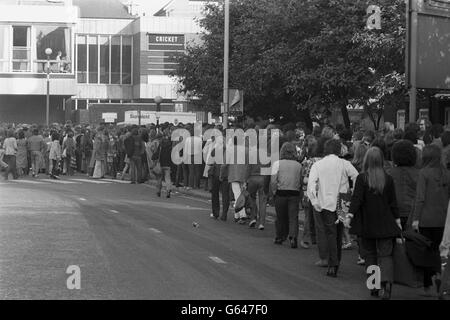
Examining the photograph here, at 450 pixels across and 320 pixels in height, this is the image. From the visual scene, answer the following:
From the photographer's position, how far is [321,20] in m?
26.6

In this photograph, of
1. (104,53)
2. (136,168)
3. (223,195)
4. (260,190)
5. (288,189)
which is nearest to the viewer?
(288,189)

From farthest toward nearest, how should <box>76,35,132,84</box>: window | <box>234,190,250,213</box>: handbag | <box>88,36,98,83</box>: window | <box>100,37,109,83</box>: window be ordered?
<box>100,37,109,83</box>: window → <box>88,36,98,83</box>: window → <box>76,35,132,84</box>: window → <box>234,190,250,213</box>: handbag

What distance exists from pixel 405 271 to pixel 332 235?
1.85 m

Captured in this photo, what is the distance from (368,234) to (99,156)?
903 inches

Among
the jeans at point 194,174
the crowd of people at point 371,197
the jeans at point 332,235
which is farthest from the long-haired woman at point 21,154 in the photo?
the jeans at point 332,235

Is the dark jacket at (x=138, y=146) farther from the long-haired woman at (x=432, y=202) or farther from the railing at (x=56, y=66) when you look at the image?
the railing at (x=56, y=66)

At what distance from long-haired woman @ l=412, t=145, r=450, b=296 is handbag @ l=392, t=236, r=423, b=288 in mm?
321

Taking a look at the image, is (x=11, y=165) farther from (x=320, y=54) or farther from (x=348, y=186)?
(x=348, y=186)

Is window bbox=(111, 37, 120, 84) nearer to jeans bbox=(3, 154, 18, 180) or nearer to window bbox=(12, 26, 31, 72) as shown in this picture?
window bbox=(12, 26, 31, 72)

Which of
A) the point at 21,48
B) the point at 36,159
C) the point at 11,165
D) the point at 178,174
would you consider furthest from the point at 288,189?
the point at 21,48

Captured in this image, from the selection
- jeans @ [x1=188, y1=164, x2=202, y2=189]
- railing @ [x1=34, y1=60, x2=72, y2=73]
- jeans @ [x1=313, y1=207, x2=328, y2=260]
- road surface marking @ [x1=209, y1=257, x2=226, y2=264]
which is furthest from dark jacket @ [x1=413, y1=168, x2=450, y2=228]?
railing @ [x1=34, y1=60, x2=72, y2=73]

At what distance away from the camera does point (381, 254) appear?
10180 millimetres

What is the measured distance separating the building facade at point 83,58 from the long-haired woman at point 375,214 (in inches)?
1979

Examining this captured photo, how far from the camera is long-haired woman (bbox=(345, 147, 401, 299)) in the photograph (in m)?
10.2
